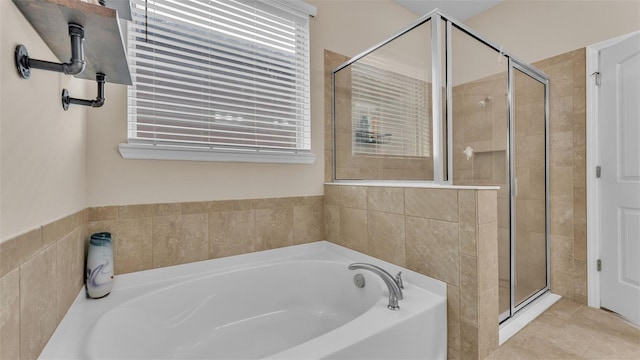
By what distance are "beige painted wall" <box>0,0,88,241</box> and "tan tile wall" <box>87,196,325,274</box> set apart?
35 centimetres

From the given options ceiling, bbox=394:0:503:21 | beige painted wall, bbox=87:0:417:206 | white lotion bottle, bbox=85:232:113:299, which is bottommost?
white lotion bottle, bbox=85:232:113:299

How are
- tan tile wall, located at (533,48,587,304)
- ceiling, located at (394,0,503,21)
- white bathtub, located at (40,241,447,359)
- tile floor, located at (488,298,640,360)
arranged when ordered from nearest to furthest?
white bathtub, located at (40,241,447,359) → tile floor, located at (488,298,640,360) → tan tile wall, located at (533,48,587,304) → ceiling, located at (394,0,503,21)

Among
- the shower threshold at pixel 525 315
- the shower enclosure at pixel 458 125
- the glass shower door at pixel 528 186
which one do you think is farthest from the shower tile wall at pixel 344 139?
the shower threshold at pixel 525 315

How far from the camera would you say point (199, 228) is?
162 centimetres

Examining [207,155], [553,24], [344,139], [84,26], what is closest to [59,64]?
[84,26]

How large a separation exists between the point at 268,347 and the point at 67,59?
4.91 feet

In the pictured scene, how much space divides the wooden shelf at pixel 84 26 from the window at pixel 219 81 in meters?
0.52

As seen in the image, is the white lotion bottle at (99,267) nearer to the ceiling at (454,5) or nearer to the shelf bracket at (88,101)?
the shelf bracket at (88,101)

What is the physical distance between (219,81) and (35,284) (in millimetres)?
1290

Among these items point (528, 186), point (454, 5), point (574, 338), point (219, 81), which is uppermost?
point (454, 5)

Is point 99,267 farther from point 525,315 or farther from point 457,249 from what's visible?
point 525,315

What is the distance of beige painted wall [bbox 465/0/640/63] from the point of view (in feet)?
6.15

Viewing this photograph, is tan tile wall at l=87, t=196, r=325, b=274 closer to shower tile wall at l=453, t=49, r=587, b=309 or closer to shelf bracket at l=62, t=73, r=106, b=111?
shelf bracket at l=62, t=73, r=106, b=111

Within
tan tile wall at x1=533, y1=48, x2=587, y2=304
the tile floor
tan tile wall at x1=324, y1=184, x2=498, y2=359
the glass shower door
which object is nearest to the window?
tan tile wall at x1=324, y1=184, x2=498, y2=359
